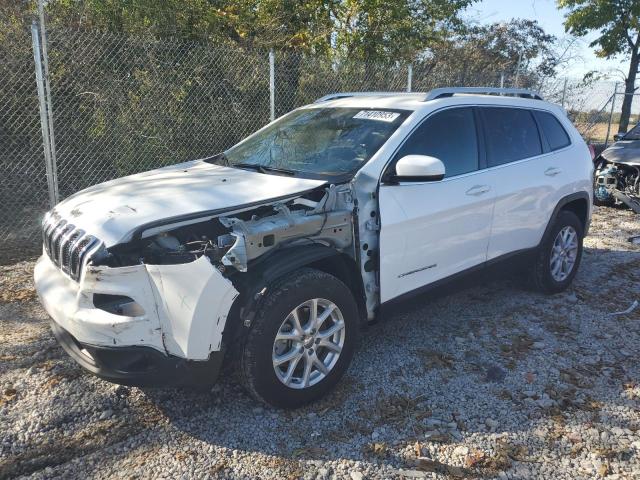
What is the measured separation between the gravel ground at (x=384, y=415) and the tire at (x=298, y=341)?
0.51 ft

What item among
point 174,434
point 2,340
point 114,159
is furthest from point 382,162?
point 114,159

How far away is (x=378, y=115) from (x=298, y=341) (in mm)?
1816

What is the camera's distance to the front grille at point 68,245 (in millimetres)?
2789

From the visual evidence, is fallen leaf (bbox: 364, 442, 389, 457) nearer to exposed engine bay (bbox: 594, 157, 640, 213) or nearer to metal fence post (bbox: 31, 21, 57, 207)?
metal fence post (bbox: 31, 21, 57, 207)

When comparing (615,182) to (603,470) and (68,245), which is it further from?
(68,245)

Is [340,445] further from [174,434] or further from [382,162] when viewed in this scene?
[382,162]

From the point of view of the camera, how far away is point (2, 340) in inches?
156

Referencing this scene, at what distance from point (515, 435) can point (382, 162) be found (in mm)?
1797

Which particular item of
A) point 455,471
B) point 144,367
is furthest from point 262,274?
point 455,471

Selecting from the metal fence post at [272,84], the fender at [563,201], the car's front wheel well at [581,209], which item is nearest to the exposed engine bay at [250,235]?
the fender at [563,201]

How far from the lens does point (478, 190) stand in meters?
4.04

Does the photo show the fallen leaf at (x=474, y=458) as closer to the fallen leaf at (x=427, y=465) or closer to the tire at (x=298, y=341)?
the fallen leaf at (x=427, y=465)

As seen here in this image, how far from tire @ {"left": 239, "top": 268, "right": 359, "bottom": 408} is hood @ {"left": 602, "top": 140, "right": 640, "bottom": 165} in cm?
724

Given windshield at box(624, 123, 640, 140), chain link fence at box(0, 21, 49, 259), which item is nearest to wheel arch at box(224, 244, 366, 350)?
chain link fence at box(0, 21, 49, 259)
